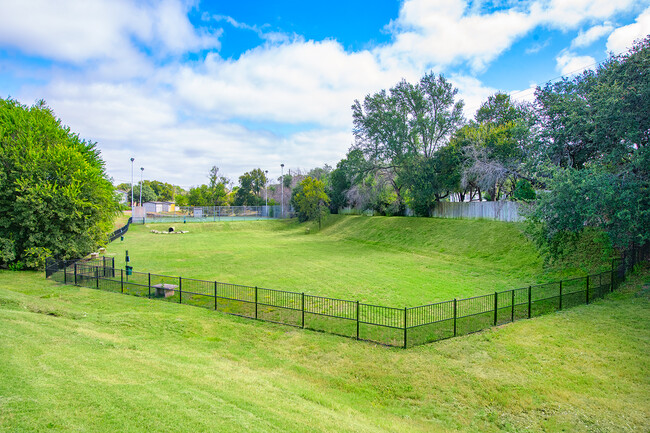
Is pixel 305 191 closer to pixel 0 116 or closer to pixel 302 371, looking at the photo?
pixel 0 116

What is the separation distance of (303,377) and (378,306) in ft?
10.4

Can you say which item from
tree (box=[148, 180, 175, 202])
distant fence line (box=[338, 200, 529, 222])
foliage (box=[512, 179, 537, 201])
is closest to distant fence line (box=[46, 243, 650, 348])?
distant fence line (box=[338, 200, 529, 222])

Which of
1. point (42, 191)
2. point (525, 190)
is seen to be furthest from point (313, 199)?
point (42, 191)

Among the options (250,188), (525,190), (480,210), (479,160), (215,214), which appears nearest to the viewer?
(525,190)

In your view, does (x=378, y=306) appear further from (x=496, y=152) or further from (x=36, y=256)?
(x=496, y=152)

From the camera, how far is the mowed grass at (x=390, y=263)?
702 inches

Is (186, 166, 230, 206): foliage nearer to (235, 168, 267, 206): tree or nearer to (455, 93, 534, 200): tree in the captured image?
(235, 168, 267, 206): tree

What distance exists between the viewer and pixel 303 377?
851 cm

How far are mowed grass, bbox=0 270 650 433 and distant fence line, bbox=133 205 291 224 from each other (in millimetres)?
52440

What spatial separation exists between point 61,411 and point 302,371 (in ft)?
16.7

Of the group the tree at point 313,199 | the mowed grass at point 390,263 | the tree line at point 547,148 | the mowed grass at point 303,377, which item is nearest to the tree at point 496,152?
the tree line at point 547,148

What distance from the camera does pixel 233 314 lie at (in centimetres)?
1334

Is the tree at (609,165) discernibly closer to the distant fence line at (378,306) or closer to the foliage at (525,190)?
the distant fence line at (378,306)

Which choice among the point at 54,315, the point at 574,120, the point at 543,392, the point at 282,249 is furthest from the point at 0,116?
the point at 574,120
